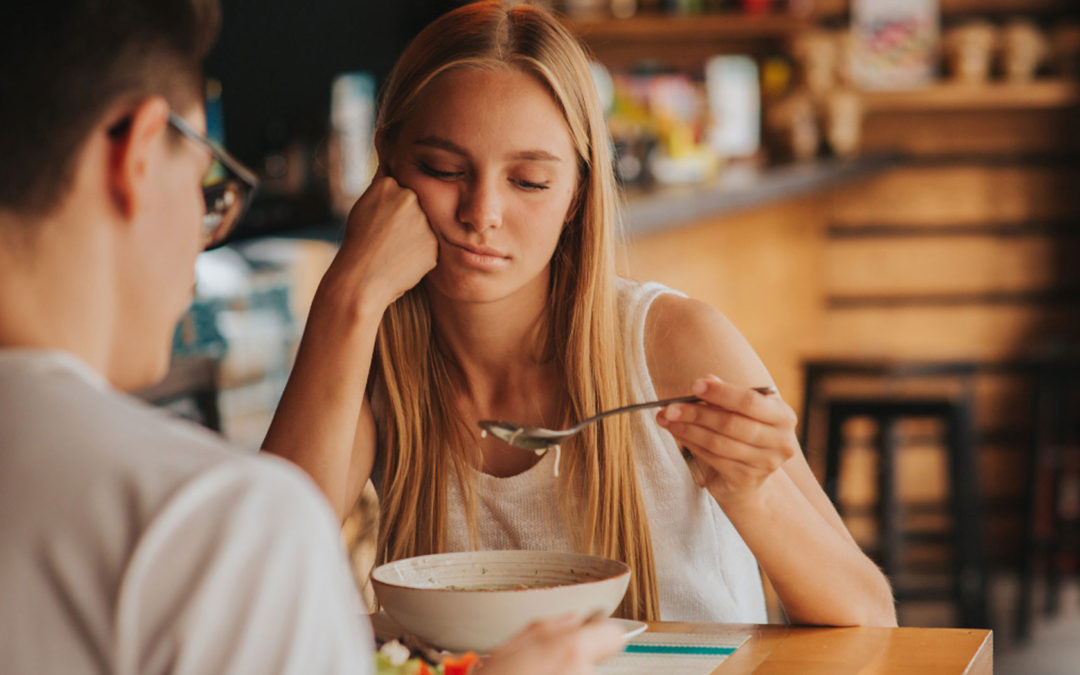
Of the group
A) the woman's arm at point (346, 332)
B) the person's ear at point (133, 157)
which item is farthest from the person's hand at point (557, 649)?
the woman's arm at point (346, 332)

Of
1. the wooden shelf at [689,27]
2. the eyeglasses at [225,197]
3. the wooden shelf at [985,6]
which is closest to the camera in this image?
the eyeglasses at [225,197]

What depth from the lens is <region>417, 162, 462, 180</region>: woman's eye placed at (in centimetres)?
153

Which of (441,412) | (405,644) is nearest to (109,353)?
(405,644)

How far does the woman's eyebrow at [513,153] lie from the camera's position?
1497 mm

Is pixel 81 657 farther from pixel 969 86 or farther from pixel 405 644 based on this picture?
pixel 969 86

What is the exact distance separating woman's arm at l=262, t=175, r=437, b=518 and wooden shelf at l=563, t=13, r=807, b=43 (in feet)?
12.4

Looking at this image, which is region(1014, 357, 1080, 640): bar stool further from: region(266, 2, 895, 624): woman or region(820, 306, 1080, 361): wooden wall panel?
region(266, 2, 895, 624): woman

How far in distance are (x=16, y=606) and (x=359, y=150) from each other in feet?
10.2

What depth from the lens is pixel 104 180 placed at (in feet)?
2.21

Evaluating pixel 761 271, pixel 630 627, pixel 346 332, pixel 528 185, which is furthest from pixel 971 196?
pixel 630 627

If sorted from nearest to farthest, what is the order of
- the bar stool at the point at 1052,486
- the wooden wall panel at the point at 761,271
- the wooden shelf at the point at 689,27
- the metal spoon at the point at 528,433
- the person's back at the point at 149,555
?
the person's back at the point at 149,555
the metal spoon at the point at 528,433
the wooden wall panel at the point at 761,271
the bar stool at the point at 1052,486
the wooden shelf at the point at 689,27

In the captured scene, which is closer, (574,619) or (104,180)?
(104,180)

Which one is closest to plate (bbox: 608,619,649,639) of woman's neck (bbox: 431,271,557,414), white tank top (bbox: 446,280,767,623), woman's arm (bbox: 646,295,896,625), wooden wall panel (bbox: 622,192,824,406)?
woman's arm (bbox: 646,295,896,625)

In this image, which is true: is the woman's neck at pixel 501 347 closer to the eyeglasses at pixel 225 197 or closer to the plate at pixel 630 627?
A: the plate at pixel 630 627
